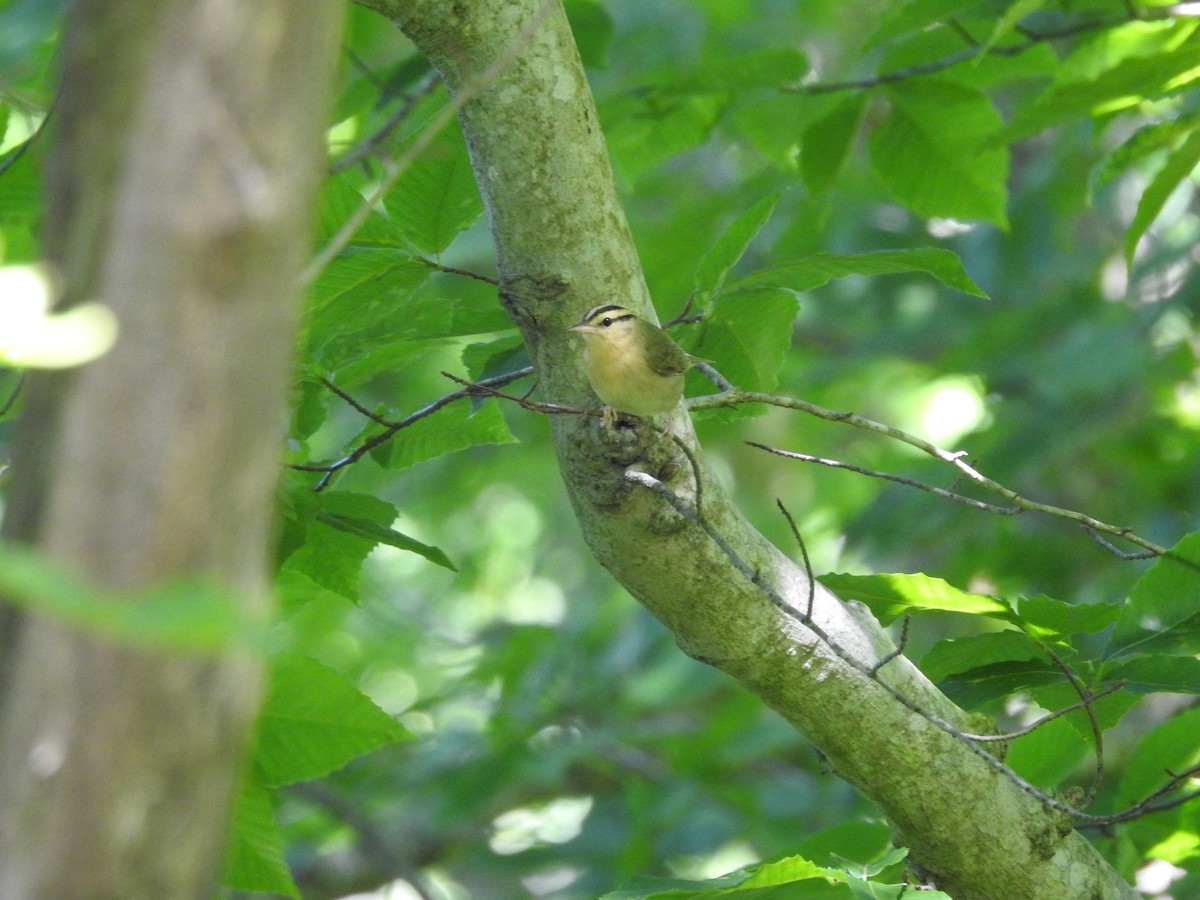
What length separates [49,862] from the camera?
2.53 ft

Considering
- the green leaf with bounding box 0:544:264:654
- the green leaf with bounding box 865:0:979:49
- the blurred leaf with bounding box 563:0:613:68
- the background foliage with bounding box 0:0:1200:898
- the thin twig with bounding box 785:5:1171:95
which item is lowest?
the background foliage with bounding box 0:0:1200:898

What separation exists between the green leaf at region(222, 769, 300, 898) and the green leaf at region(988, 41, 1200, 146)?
1.94 meters

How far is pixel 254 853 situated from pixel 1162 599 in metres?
1.73

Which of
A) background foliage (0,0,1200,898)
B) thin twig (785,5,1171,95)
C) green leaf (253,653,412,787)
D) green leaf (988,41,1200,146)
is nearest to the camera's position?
green leaf (253,653,412,787)

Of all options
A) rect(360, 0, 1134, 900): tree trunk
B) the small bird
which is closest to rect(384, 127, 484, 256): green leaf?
rect(360, 0, 1134, 900): tree trunk

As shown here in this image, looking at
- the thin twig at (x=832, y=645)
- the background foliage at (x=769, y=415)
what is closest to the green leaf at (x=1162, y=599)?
the background foliage at (x=769, y=415)

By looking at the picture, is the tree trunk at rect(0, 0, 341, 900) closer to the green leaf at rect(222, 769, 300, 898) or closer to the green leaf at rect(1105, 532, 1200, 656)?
the green leaf at rect(222, 769, 300, 898)

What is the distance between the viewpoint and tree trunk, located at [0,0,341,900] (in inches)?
30.8

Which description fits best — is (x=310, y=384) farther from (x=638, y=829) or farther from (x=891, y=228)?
(x=891, y=228)

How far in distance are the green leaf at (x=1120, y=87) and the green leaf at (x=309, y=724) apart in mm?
1694

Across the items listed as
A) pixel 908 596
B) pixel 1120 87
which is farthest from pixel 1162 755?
pixel 1120 87

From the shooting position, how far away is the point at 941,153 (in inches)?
126

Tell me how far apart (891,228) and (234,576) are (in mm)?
6885

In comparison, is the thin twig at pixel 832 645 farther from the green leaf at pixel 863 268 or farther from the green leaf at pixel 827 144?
the green leaf at pixel 827 144
